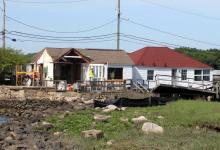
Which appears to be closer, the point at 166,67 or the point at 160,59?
the point at 166,67

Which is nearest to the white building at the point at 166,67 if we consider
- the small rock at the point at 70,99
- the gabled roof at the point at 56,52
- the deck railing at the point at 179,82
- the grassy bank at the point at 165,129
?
the deck railing at the point at 179,82

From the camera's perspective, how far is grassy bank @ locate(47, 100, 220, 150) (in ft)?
63.4

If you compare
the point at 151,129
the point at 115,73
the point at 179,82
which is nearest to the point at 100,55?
the point at 115,73

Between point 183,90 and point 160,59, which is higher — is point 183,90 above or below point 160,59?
below

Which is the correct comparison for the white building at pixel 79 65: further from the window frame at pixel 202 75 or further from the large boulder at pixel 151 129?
the large boulder at pixel 151 129

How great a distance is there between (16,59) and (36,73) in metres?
5.18

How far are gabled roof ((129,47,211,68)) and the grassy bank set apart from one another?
28201 millimetres

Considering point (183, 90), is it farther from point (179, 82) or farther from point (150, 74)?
point (150, 74)

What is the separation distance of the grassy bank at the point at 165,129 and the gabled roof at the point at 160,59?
28201 mm

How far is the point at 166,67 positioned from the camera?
62.2 metres

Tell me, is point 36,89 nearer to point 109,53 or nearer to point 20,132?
point 109,53

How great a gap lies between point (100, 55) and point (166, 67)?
701 centimetres

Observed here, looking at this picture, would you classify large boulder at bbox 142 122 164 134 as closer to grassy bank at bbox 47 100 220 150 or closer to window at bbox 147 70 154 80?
grassy bank at bbox 47 100 220 150

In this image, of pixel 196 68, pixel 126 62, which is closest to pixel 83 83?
pixel 126 62
